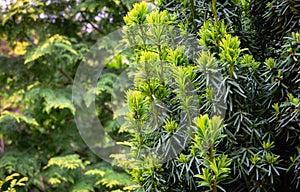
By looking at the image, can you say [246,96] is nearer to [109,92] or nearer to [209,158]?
[209,158]

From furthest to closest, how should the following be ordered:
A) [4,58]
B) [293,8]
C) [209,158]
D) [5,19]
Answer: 1. [4,58]
2. [5,19]
3. [293,8]
4. [209,158]

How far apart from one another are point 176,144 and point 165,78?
0.27m

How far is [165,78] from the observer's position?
4.48 ft

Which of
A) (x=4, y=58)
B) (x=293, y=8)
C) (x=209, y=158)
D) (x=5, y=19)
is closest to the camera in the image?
(x=209, y=158)

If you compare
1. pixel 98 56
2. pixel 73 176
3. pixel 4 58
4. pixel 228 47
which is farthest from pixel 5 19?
pixel 228 47

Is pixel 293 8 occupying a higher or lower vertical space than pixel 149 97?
Result: higher

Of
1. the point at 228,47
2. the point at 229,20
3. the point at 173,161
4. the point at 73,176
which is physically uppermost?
the point at 229,20

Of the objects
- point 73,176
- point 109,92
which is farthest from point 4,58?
point 73,176

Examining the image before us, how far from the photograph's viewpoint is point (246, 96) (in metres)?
1.28

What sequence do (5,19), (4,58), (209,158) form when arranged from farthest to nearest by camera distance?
(4,58) → (5,19) → (209,158)

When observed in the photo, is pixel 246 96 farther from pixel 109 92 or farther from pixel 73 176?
pixel 73 176

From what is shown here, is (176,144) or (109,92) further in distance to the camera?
(109,92)

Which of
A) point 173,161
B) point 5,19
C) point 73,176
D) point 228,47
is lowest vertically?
point 73,176

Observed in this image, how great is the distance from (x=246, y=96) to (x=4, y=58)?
128 inches
